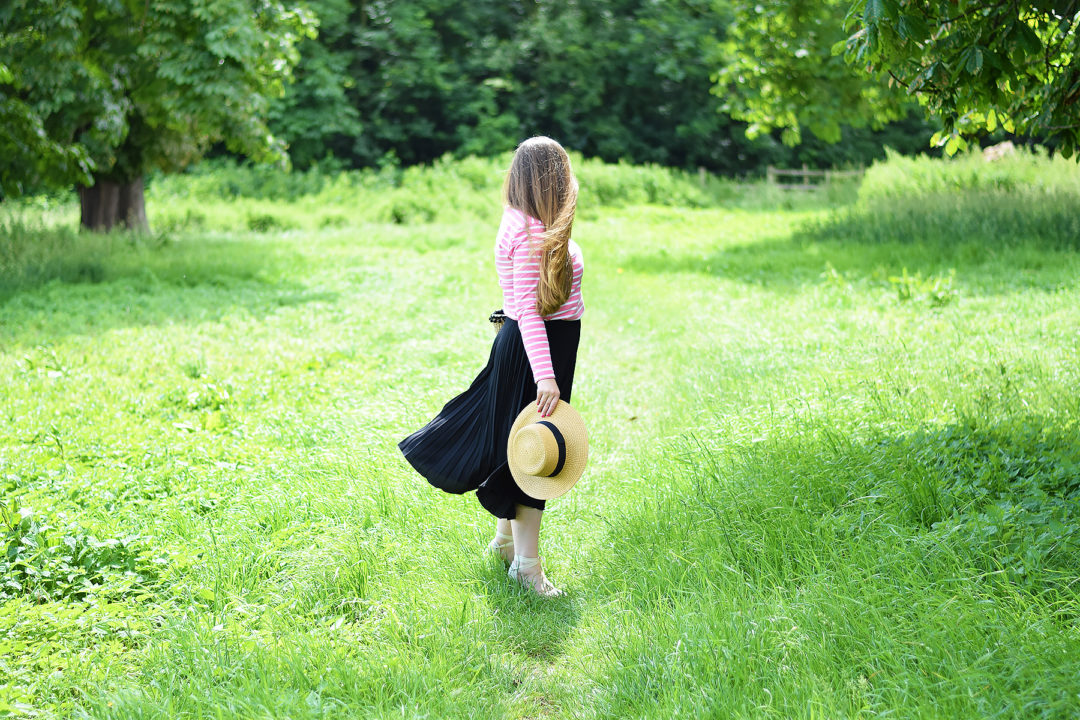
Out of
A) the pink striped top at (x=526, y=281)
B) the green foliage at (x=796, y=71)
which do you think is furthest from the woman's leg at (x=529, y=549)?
the green foliage at (x=796, y=71)

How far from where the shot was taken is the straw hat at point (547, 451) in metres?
3.59

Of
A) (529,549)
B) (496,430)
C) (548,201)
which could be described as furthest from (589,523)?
(548,201)

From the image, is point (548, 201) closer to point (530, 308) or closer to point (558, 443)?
point (530, 308)

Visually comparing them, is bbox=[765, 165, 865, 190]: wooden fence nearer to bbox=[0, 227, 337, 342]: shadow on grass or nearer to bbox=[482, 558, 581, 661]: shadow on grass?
bbox=[0, 227, 337, 342]: shadow on grass

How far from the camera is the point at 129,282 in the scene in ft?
41.8

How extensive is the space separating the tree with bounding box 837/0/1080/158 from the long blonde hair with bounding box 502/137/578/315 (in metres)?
1.51

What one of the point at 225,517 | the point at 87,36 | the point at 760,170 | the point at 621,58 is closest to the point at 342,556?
the point at 225,517

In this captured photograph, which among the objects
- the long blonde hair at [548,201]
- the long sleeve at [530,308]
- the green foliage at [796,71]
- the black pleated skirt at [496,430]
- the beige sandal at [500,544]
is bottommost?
the beige sandal at [500,544]

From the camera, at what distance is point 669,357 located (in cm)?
845

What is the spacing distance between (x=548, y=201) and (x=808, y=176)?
4133 centimetres

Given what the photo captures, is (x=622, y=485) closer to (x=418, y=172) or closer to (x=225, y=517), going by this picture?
(x=225, y=517)

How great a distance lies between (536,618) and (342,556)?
977mm

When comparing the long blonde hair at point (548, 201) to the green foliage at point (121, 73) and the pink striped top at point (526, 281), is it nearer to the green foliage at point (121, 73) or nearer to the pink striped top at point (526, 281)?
the pink striped top at point (526, 281)

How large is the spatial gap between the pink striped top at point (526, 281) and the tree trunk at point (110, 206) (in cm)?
1549
